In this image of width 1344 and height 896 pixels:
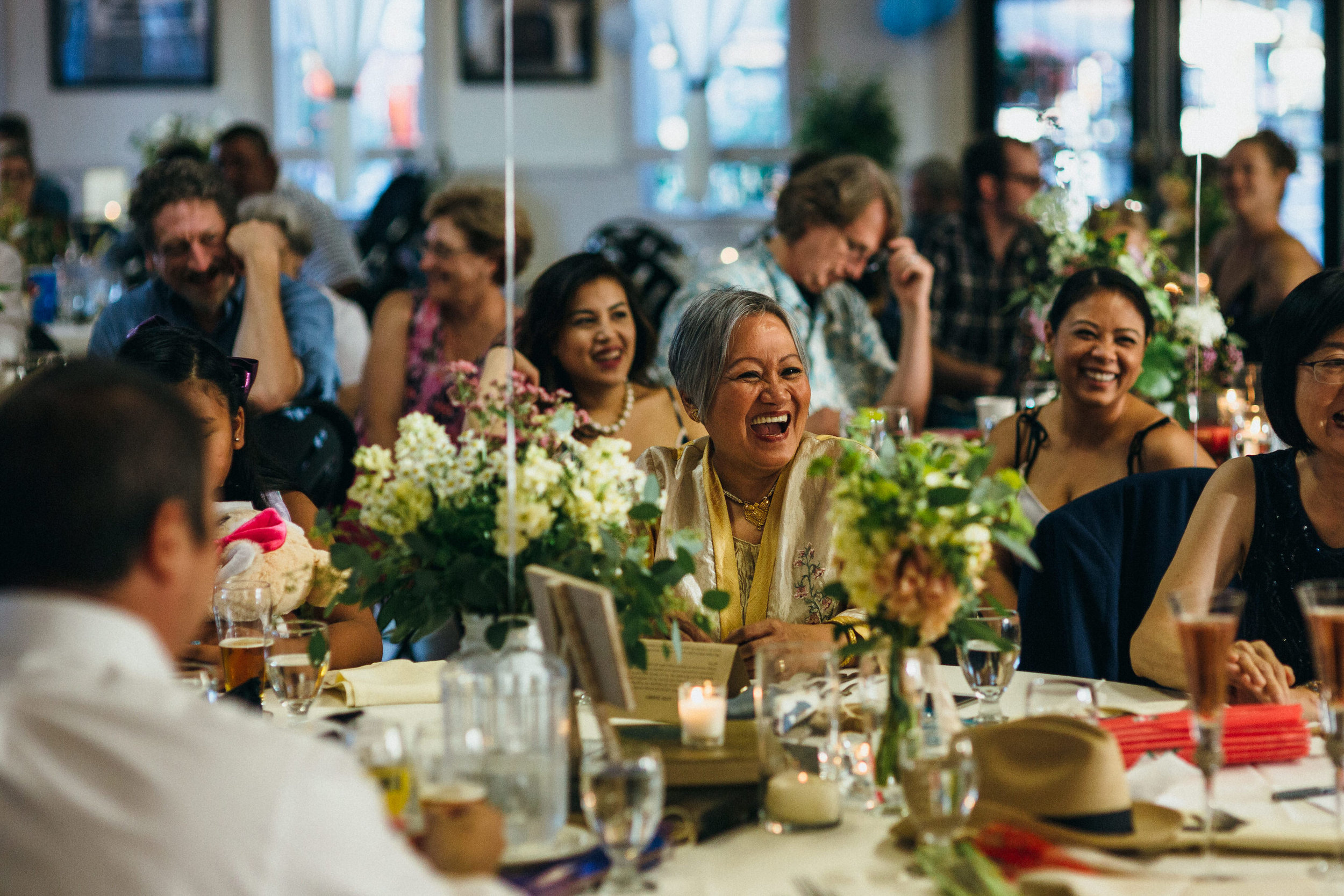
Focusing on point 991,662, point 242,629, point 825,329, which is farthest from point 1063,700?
point 825,329

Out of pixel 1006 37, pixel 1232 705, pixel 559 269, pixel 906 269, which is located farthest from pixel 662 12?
pixel 1232 705

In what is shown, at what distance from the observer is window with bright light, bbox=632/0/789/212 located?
10031mm

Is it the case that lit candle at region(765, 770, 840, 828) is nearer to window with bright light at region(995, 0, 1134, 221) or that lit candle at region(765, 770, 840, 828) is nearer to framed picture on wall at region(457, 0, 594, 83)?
window with bright light at region(995, 0, 1134, 221)

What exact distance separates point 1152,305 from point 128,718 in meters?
3.24

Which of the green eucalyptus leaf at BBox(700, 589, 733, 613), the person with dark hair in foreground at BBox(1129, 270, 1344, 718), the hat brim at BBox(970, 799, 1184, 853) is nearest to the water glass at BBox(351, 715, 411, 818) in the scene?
the green eucalyptus leaf at BBox(700, 589, 733, 613)

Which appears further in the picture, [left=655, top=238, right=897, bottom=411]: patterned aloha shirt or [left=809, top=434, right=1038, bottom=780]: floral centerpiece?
[left=655, top=238, right=897, bottom=411]: patterned aloha shirt

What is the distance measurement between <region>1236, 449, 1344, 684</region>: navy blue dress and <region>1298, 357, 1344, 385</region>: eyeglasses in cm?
16

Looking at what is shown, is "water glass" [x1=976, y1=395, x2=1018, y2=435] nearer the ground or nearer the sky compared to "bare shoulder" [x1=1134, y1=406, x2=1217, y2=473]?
nearer the sky

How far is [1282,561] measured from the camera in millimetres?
2258

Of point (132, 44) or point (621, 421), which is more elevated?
point (132, 44)

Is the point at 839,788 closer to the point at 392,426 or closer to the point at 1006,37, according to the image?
the point at 392,426

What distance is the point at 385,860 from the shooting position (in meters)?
1.01

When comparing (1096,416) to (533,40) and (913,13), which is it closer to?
(913,13)

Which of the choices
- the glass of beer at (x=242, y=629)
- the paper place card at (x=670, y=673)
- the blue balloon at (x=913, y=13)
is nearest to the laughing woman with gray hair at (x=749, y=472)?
the paper place card at (x=670, y=673)
